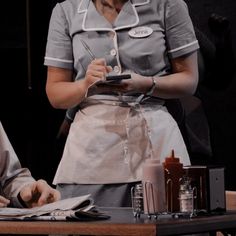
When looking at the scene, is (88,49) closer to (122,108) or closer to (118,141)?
(122,108)

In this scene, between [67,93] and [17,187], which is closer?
[17,187]

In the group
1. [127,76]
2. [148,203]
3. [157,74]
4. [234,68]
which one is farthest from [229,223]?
[234,68]

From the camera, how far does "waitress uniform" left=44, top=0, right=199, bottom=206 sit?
106 inches

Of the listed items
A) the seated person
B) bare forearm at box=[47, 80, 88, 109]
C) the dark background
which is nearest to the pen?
bare forearm at box=[47, 80, 88, 109]

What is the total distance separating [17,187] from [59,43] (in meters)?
0.70

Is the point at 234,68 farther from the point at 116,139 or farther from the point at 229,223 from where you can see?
the point at 229,223

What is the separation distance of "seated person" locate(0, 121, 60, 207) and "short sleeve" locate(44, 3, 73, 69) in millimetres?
469

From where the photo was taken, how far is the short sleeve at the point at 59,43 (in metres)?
2.85

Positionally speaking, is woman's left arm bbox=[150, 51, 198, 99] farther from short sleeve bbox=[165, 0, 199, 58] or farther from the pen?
the pen

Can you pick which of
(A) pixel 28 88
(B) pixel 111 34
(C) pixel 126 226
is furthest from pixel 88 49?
(A) pixel 28 88

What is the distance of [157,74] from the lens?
277cm

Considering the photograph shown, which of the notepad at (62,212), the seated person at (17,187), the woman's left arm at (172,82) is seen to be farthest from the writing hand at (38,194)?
the woman's left arm at (172,82)

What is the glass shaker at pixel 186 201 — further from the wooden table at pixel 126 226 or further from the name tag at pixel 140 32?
the name tag at pixel 140 32

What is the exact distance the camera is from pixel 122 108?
2736 mm
